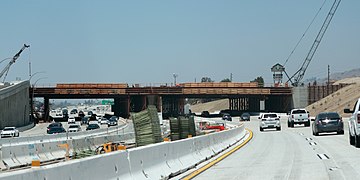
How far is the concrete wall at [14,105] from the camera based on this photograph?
274 ft

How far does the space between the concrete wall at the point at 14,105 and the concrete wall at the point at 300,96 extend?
→ 48856mm

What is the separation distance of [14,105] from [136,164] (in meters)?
79.2

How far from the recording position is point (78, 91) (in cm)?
11394

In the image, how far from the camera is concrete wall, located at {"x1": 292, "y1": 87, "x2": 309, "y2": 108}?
122 meters

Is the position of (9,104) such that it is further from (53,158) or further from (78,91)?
(53,158)

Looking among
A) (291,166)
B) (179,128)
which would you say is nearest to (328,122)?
(179,128)

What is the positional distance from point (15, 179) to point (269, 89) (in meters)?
111

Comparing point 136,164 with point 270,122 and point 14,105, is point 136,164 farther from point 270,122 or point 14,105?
point 14,105

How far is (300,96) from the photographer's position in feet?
403

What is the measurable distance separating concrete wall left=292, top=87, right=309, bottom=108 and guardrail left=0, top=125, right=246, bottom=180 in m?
97.8

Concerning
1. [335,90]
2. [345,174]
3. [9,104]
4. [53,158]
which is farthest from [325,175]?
[335,90]

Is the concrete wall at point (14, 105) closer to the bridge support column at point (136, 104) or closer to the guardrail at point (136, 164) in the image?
the bridge support column at point (136, 104)

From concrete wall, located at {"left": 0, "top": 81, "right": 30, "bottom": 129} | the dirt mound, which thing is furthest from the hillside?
concrete wall, located at {"left": 0, "top": 81, "right": 30, "bottom": 129}

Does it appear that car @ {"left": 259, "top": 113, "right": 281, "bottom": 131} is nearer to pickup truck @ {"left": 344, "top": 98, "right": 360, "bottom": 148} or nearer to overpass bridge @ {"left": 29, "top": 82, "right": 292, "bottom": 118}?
pickup truck @ {"left": 344, "top": 98, "right": 360, "bottom": 148}
